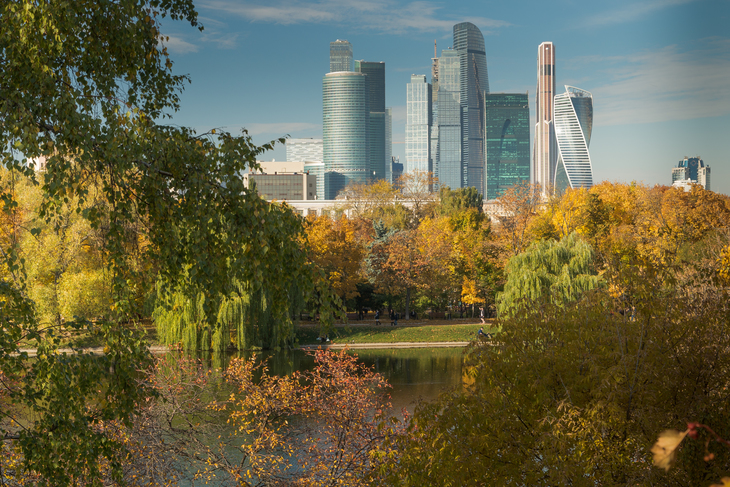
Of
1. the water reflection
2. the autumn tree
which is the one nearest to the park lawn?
the water reflection

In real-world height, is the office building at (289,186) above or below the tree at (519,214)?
above

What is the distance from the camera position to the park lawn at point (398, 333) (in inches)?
1341

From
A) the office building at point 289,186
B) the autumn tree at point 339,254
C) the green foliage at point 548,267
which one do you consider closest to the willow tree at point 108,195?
the green foliage at point 548,267

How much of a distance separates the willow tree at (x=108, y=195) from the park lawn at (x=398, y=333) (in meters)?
28.6

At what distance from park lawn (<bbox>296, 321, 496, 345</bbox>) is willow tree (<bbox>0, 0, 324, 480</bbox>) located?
93.8 feet

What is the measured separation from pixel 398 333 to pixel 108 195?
32129 mm

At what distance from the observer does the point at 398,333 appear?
35.7 m

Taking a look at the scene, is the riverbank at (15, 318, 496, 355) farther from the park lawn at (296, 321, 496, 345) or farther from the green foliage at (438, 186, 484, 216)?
the green foliage at (438, 186, 484, 216)

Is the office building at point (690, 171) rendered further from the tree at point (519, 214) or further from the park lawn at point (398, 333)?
the park lawn at point (398, 333)

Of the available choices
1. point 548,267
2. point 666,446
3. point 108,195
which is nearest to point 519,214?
point 548,267

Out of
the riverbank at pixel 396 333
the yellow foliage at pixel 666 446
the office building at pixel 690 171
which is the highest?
the office building at pixel 690 171

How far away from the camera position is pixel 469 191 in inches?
2484

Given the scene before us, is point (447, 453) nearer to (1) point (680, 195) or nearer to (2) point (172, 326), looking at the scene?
(2) point (172, 326)

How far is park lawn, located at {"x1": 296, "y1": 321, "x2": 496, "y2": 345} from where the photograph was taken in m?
34.1
